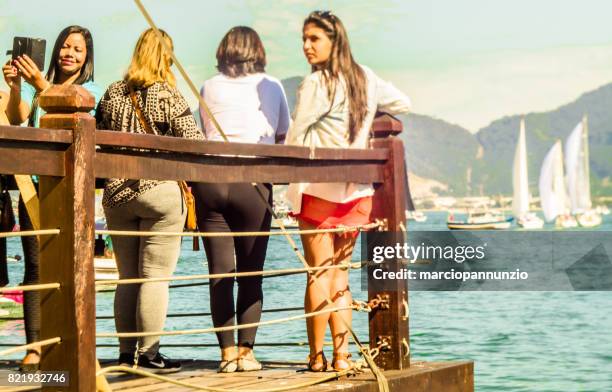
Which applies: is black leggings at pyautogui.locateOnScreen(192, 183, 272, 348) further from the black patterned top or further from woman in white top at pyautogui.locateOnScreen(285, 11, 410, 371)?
the black patterned top

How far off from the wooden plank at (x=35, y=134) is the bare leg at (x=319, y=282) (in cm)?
205

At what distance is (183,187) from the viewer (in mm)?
6402

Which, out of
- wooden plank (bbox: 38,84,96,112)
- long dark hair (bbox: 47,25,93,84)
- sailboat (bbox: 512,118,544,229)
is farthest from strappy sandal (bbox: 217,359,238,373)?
sailboat (bbox: 512,118,544,229)

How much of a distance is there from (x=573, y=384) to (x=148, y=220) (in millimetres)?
17090

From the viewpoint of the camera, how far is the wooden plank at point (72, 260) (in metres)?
4.80

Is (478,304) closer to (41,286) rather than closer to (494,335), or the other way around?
(494,335)

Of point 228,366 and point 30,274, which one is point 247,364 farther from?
point 30,274

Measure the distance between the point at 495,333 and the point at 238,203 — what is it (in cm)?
2636

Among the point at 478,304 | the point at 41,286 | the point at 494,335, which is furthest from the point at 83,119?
the point at 478,304

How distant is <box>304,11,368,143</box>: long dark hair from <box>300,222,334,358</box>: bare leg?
59 centimetres

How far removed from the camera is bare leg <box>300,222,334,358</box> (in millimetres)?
6656

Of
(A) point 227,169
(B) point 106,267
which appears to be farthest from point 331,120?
(B) point 106,267

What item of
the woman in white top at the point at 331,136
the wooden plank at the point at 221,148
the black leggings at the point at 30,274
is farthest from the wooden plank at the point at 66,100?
the woman in white top at the point at 331,136

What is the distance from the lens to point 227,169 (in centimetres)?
589
